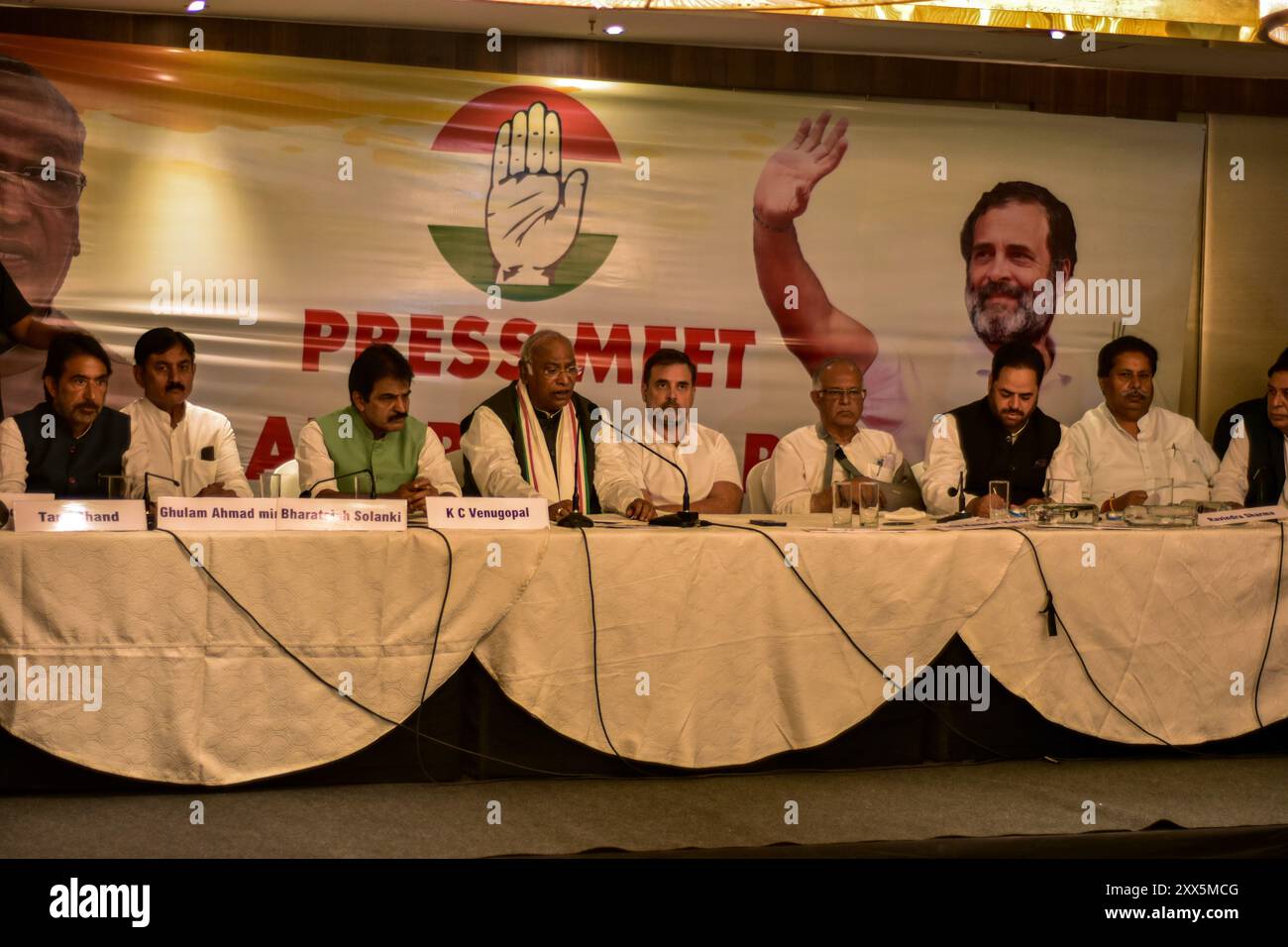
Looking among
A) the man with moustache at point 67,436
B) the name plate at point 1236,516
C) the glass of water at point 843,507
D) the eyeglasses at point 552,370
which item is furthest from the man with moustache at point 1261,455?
the man with moustache at point 67,436

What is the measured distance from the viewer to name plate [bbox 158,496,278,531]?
108 inches

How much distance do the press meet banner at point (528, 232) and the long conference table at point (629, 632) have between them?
1853 millimetres

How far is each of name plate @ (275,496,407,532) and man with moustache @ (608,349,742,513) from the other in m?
1.39

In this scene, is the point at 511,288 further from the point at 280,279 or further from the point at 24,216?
the point at 24,216

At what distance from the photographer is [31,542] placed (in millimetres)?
2623

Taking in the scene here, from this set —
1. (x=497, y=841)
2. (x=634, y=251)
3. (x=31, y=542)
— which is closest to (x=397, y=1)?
(x=634, y=251)

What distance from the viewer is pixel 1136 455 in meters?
4.57

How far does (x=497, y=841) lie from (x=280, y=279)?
2.69 meters

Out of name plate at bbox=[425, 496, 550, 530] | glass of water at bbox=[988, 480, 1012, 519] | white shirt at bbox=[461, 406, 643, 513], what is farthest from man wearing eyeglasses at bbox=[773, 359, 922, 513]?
name plate at bbox=[425, 496, 550, 530]

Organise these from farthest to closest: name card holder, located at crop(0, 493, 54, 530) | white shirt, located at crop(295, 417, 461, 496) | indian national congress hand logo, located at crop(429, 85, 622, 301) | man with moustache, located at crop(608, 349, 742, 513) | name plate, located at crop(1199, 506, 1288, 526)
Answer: indian national congress hand logo, located at crop(429, 85, 622, 301) → man with moustache, located at crop(608, 349, 742, 513) → white shirt, located at crop(295, 417, 461, 496) → name plate, located at crop(1199, 506, 1288, 526) → name card holder, located at crop(0, 493, 54, 530)

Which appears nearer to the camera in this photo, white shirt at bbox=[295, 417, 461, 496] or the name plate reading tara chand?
the name plate reading tara chand

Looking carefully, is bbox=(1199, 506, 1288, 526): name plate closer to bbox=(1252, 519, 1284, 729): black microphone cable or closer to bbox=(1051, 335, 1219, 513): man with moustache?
bbox=(1252, 519, 1284, 729): black microphone cable

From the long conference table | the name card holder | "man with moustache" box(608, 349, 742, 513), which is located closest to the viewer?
the long conference table

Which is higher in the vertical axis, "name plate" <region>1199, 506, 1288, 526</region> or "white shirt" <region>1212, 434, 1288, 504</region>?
"white shirt" <region>1212, 434, 1288, 504</region>
